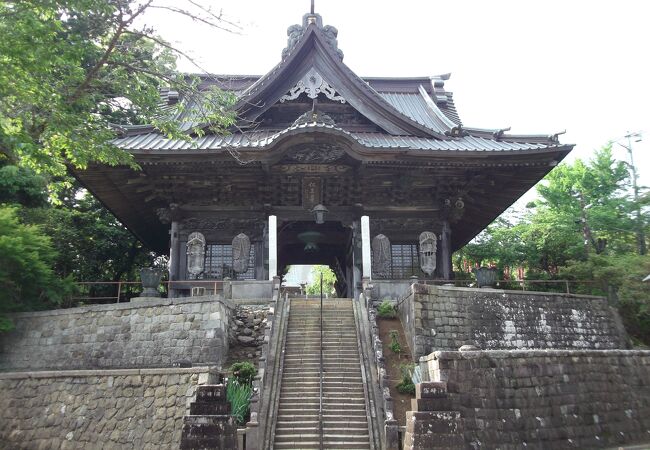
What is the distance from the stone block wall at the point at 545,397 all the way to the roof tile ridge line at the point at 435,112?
362 inches

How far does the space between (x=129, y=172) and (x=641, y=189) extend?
19.6 meters

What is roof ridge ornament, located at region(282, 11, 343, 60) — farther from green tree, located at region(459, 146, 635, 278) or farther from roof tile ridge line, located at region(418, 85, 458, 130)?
green tree, located at region(459, 146, 635, 278)

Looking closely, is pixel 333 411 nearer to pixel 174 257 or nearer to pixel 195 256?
pixel 195 256

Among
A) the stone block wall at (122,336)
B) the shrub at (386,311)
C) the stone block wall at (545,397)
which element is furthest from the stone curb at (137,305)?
the stone block wall at (545,397)

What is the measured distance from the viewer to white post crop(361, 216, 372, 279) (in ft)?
53.7

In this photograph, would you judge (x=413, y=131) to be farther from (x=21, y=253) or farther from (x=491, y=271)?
(x=21, y=253)

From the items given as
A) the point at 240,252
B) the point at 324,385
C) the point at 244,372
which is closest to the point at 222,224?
the point at 240,252

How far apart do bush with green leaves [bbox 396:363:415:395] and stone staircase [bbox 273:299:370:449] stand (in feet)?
2.61

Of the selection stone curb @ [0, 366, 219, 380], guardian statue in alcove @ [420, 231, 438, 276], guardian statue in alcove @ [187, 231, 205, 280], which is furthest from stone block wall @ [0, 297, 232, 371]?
guardian statue in alcove @ [420, 231, 438, 276]

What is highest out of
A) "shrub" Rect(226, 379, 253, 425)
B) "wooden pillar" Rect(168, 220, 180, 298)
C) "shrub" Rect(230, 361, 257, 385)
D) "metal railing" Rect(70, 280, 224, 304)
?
"wooden pillar" Rect(168, 220, 180, 298)

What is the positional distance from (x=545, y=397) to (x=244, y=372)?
6.25m

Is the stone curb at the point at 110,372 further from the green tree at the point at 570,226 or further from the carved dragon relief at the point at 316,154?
the green tree at the point at 570,226

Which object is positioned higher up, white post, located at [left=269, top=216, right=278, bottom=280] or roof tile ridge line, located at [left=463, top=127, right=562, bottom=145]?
roof tile ridge line, located at [left=463, top=127, right=562, bottom=145]

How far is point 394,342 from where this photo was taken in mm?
12547
